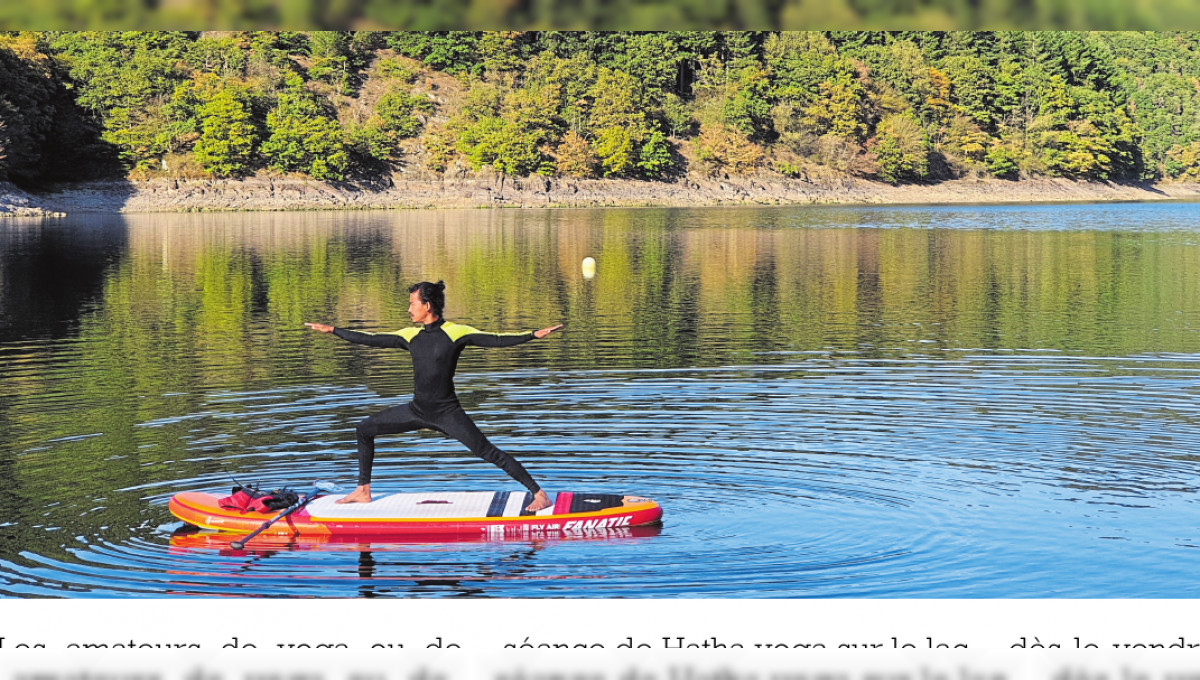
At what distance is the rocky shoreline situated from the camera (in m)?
104

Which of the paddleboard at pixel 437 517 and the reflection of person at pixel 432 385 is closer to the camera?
the reflection of person at pixel 432 385

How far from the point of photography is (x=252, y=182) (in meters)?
110

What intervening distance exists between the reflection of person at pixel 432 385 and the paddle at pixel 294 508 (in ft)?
1.28

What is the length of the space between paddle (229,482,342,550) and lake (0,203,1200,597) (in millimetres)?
137

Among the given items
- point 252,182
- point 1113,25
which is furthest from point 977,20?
point 252,182

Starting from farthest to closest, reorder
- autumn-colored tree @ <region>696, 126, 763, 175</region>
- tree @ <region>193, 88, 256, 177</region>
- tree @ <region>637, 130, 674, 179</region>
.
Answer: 1. autumn-colored tree @ <region>696, 126, 763, 175</region>
2. tree @ <region>637, 130, 674, 179</region>
3. tree @ <region>193, 88, 256, 177</region>

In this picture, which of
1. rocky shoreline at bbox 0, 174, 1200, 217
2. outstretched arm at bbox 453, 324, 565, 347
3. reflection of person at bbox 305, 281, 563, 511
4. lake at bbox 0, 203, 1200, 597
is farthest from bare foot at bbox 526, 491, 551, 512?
rocky shoreline at bbox 0, 174, 1200, 217

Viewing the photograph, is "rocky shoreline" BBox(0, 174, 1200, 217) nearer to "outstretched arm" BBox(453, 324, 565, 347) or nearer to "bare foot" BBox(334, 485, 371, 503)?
"bare foot" BBox(334, 485, 371, 503)

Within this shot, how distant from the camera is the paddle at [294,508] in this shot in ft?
38.1

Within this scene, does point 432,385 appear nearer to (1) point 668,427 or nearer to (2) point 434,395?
(2) point 434,395

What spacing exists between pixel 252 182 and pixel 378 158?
1153 cm

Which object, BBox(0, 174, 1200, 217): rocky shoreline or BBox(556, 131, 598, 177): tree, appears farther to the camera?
BBox(556, 131, 598, 177): tree

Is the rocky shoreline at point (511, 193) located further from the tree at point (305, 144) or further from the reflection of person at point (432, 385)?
the reflection of person at point (432, 385)

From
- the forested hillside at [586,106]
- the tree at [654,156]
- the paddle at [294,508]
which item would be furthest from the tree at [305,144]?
the paddle at [294,508]
